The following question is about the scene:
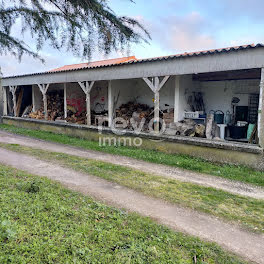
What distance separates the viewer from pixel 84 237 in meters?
2.75

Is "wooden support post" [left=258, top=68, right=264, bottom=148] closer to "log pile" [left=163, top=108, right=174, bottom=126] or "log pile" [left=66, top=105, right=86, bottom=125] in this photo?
"log pile" [left=163, top=108, right=174, bottom=126]

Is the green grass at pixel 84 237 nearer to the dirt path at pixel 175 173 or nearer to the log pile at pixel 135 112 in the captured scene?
the dirt path at pixel 175 173

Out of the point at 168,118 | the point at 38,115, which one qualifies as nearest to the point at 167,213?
the point at 168,118

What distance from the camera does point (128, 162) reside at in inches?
273

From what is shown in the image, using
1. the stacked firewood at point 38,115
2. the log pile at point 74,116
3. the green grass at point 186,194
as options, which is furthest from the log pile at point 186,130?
the stacked firewood at point 38,115

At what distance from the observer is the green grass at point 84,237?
2.42m

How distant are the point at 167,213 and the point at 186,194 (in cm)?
100

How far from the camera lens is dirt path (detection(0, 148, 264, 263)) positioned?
2.90 meters

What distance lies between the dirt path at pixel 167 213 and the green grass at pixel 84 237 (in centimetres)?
24

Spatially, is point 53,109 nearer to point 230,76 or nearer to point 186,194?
point 230,76

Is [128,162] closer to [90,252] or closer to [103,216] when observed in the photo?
[103,216]

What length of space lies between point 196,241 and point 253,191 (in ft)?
8.71

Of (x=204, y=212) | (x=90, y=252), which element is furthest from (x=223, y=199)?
(x=90, y=252)

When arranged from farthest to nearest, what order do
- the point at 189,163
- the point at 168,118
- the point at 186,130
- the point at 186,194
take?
1. the point at 168,118
2. the point at 186,130
3. the point at 189,163
4. the point at 186,194
